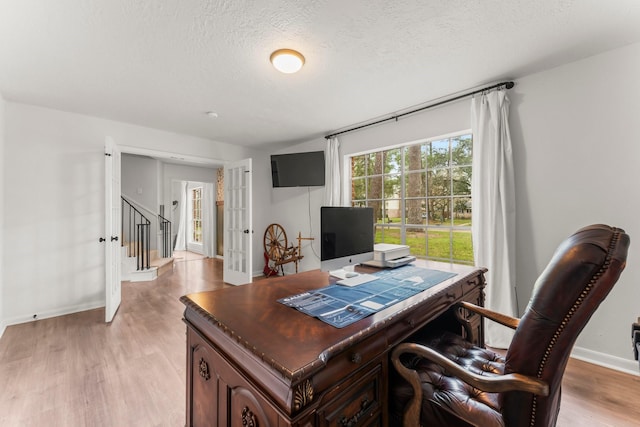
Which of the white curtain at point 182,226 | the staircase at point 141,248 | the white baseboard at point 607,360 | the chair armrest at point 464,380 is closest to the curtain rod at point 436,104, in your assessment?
the white baseboard at point 607,360

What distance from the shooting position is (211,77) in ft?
7.86

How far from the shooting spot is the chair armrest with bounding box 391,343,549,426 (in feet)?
2.68

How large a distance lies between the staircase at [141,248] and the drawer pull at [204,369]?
4429mm

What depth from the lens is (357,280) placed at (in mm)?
1611

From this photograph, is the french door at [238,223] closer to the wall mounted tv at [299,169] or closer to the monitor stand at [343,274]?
the wall mounted tv at [299,169]

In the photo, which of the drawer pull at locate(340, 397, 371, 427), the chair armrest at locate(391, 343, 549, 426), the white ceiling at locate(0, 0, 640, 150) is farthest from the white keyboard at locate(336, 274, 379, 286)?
the white ceiling at locate(0, 0, 640, 150)

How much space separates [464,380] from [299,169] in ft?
12.7

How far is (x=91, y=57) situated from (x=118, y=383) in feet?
8.21

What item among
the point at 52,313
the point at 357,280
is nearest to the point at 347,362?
the point at 357,280

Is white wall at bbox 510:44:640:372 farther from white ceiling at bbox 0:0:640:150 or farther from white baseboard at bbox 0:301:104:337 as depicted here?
white baseboard at bbox 0:301:104:337

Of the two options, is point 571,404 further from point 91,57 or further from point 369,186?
point 91,57

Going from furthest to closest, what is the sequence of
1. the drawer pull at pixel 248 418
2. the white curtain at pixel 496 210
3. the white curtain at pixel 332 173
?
the white curtain at pixel 332 173
the white curtain at pixel 496 210
the drawer pull at pixel 248 418

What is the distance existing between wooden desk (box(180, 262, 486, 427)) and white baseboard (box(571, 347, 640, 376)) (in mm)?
1842

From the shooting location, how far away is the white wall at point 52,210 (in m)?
2.94
